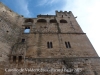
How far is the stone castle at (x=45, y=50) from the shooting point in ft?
26.7

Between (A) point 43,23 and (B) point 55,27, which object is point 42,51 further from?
(A) point 43,23

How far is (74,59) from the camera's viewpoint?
9.15 metres

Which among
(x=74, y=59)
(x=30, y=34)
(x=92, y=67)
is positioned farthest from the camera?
(x=30, y=34)

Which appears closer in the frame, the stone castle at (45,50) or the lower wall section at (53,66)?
the lower wall section at (53,66)

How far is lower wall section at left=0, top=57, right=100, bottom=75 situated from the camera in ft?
25.8

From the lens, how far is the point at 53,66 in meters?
8.50

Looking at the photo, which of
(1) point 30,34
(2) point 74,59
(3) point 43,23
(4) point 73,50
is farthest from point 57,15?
(2) point 74,59

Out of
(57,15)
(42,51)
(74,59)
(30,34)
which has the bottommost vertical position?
(74,59)

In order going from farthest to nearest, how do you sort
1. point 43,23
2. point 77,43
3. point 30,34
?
point 43,23 < point 30,34 < point 77,43

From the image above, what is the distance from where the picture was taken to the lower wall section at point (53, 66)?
310 inches

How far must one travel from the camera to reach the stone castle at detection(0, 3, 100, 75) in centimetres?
Result: 813

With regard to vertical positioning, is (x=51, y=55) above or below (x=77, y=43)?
below

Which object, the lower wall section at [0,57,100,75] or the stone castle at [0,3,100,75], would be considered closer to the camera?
the lower wall section at [0,57,100,75]

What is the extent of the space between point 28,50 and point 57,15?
25.9 ft
